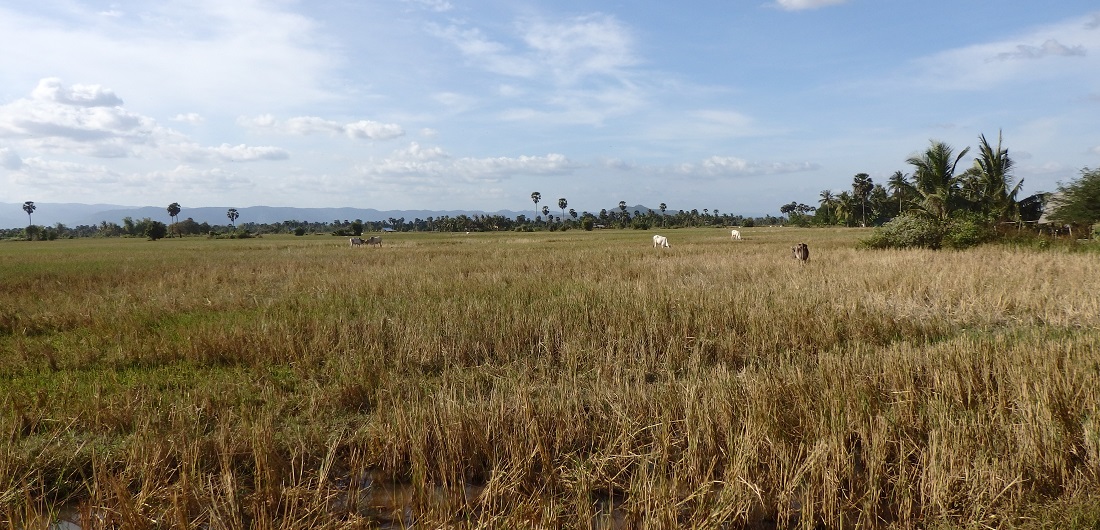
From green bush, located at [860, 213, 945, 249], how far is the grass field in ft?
42.3

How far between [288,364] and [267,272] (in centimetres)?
1108

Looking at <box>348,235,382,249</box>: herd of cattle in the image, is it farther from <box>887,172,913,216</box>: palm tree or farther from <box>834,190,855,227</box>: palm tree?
<box>834,190,855,227</box>: palm tree

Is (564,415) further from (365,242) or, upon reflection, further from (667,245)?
(365,242)

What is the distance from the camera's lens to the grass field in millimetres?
3324

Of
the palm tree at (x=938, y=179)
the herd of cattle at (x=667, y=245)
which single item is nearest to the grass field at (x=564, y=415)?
the herd of cattle at (x=667, y=245)

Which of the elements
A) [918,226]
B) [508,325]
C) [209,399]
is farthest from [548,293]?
[918,226]

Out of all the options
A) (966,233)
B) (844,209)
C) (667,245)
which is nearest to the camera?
(966,233)

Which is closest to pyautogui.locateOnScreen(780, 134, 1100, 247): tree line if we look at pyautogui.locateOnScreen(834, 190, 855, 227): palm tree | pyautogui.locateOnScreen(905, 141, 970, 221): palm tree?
pyautogui.locateOnScreen(905, 141, 970, 221): palm tree

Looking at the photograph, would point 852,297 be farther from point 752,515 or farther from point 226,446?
point 226,446

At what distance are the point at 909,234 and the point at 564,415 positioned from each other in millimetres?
21650

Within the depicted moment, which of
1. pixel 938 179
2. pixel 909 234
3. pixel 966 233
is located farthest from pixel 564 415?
pixel 938 179

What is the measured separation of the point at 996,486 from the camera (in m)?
3.24

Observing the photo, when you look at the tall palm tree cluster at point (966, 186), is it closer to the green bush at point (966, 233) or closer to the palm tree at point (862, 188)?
the green bush at point (966, 233)

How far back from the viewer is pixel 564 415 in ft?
14.4
